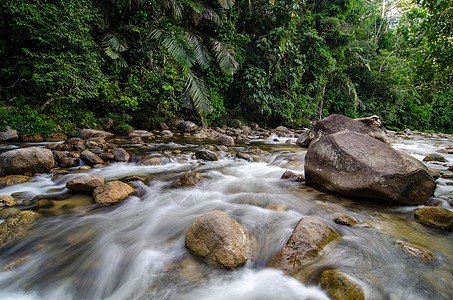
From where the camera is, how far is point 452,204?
252 centimetres

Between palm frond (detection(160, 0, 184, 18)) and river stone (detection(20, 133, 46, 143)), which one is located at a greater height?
palm frond (detection(160, 0, 184, 18))

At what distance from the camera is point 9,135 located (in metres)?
5.19

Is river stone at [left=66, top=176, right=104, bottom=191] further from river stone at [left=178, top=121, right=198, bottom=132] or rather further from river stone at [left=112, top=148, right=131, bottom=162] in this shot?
river stone at [left=178, top=121, right=198, bottom=132]

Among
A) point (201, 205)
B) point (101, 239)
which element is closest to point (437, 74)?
point (201, 205)

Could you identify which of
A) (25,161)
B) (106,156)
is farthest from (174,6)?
(25,161)

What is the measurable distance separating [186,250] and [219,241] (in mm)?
366

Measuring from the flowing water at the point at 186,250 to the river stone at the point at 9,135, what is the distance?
317cm

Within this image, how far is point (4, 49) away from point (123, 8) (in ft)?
13.5

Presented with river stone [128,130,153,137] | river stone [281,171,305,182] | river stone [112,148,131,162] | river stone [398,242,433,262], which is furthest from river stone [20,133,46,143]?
river stone [398,242,433,262]

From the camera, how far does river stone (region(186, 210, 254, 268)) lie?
1649 mm

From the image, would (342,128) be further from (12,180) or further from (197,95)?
(12,180)

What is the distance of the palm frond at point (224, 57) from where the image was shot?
30.7 feet

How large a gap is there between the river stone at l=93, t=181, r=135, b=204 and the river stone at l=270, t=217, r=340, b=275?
2.08 m

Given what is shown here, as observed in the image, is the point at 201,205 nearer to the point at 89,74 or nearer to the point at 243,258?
the point at 243,258
